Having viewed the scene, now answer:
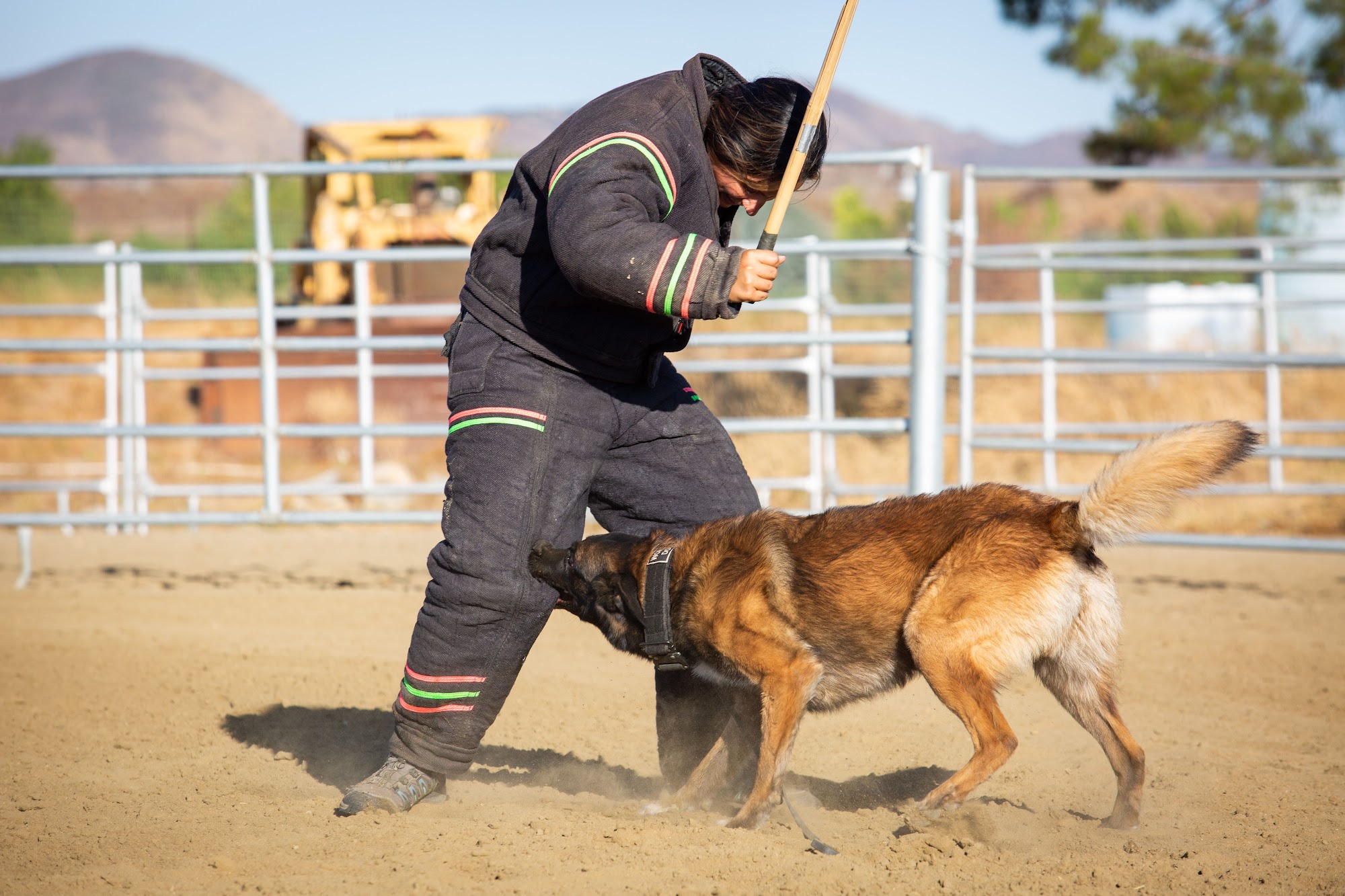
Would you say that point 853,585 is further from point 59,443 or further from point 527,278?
point 59,443

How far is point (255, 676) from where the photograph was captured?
3979mm

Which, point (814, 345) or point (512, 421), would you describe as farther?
point (814, 345)

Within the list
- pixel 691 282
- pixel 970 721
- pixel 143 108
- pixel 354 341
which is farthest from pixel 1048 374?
pixel 143 108

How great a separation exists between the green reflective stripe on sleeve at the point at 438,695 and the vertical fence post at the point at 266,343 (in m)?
2.97

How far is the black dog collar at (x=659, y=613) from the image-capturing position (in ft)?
8.91

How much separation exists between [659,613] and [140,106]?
586 feet

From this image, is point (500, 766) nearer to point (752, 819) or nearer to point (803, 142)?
point (752, 819)

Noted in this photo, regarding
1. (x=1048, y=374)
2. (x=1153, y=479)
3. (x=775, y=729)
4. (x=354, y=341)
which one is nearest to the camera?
(x=1153, y=479)

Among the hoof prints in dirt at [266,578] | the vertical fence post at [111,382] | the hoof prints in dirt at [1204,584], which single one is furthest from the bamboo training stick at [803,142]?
the vertical fence post at [111,382]

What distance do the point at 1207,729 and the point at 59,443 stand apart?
14.4 metres

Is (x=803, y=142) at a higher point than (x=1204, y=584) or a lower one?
higher

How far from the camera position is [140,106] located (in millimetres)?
154875

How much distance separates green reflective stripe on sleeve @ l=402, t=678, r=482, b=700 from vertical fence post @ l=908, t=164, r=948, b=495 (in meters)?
2.58

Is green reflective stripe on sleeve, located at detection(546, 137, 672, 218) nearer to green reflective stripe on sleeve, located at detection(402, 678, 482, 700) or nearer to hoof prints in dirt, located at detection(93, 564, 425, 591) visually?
green reflective stripe on sleeve, located at detection(402, 678, 482, 700)
